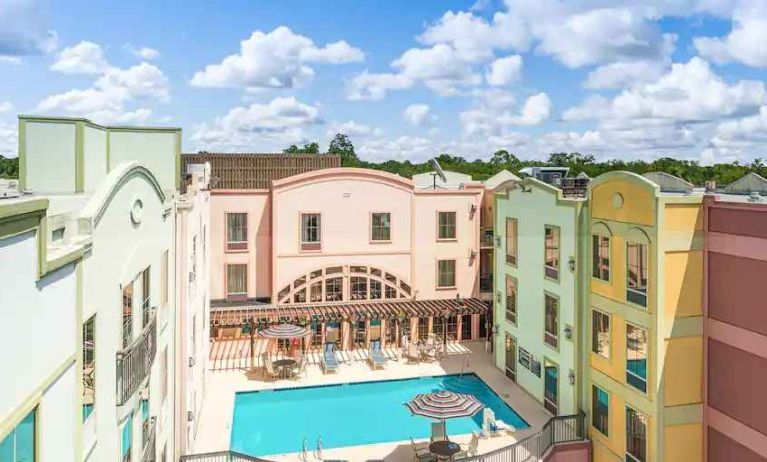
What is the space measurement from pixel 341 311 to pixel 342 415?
7.33 metres

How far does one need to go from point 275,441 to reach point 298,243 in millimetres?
11804

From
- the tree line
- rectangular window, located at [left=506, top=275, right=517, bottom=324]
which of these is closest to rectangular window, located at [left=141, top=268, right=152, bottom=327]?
rectangular window, located at [left=506, top=275, right=517, bottom=324]

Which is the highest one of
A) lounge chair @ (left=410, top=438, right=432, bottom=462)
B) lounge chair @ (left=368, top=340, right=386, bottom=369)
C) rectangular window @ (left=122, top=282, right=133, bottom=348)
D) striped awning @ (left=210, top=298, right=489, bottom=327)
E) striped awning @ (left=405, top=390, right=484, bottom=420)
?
rectangular window @ (left=122, top=282, right=133, bottom=348)

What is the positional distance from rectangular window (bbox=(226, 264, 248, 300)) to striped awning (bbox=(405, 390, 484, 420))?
14065mm

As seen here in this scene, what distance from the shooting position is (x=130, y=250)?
31.9 ft

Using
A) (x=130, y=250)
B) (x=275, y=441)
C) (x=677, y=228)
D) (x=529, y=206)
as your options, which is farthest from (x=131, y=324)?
(x=529, y=206)

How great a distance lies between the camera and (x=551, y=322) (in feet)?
67.6

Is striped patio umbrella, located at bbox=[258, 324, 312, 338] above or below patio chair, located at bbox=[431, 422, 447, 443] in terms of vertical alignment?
above

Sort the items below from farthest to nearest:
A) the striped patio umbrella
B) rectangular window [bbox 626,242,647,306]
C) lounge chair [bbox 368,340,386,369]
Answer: lounge chair [bbox 368,340,386,369], the striped patio umbrella, rectangular window [bbox 626,242,647,306]

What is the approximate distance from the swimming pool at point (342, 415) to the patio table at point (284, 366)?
3.71 feet

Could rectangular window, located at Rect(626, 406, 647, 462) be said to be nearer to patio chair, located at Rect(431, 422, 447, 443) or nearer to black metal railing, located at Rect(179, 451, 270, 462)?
patio chair, located at Rect(431, 422, 447, 443)

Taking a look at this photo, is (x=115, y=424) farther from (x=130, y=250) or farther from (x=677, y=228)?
(x=677, y=228)

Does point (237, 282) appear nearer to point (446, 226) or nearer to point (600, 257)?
point (446, 226)

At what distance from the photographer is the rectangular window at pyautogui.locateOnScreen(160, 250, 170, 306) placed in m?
12.4
